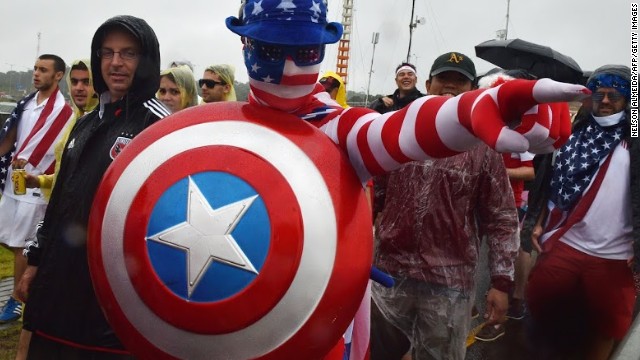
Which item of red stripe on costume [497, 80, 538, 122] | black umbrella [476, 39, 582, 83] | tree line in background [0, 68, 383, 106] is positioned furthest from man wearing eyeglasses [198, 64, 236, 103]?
black umbrella [476, 39, 582, 83]

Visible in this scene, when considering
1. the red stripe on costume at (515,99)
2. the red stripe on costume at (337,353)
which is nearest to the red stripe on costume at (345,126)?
the red stripe on costume at (515,99)

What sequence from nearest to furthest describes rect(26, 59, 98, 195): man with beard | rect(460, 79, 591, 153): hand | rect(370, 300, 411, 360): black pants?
rect(460, 79, 591, 153): hand
rect(370, 300, 411, 360): black pants
rect(26, 59, 98, 195): man with beard

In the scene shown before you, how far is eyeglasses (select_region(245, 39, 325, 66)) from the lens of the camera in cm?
148

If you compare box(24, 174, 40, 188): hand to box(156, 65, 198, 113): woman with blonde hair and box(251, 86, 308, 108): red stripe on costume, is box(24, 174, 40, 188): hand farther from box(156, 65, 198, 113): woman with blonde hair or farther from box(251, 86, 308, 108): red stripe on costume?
box(251, 86, 308, 108): red stripe on costume

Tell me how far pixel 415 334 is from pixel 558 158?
159 centimetres

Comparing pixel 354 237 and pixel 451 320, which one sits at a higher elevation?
pixel 354 237

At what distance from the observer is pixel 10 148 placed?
4.54 meters

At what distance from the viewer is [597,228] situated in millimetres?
3270

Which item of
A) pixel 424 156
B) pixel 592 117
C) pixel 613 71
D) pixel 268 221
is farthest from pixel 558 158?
pixel 268 221

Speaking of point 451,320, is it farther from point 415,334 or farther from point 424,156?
point 424,156

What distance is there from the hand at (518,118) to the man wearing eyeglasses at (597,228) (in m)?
2.21

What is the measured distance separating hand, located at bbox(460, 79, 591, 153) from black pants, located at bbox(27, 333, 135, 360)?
1.59 metres

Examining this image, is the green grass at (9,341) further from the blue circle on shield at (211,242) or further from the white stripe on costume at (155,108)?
the blue circle on shield at (211,242)

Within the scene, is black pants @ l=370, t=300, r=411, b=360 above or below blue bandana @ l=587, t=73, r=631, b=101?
below
